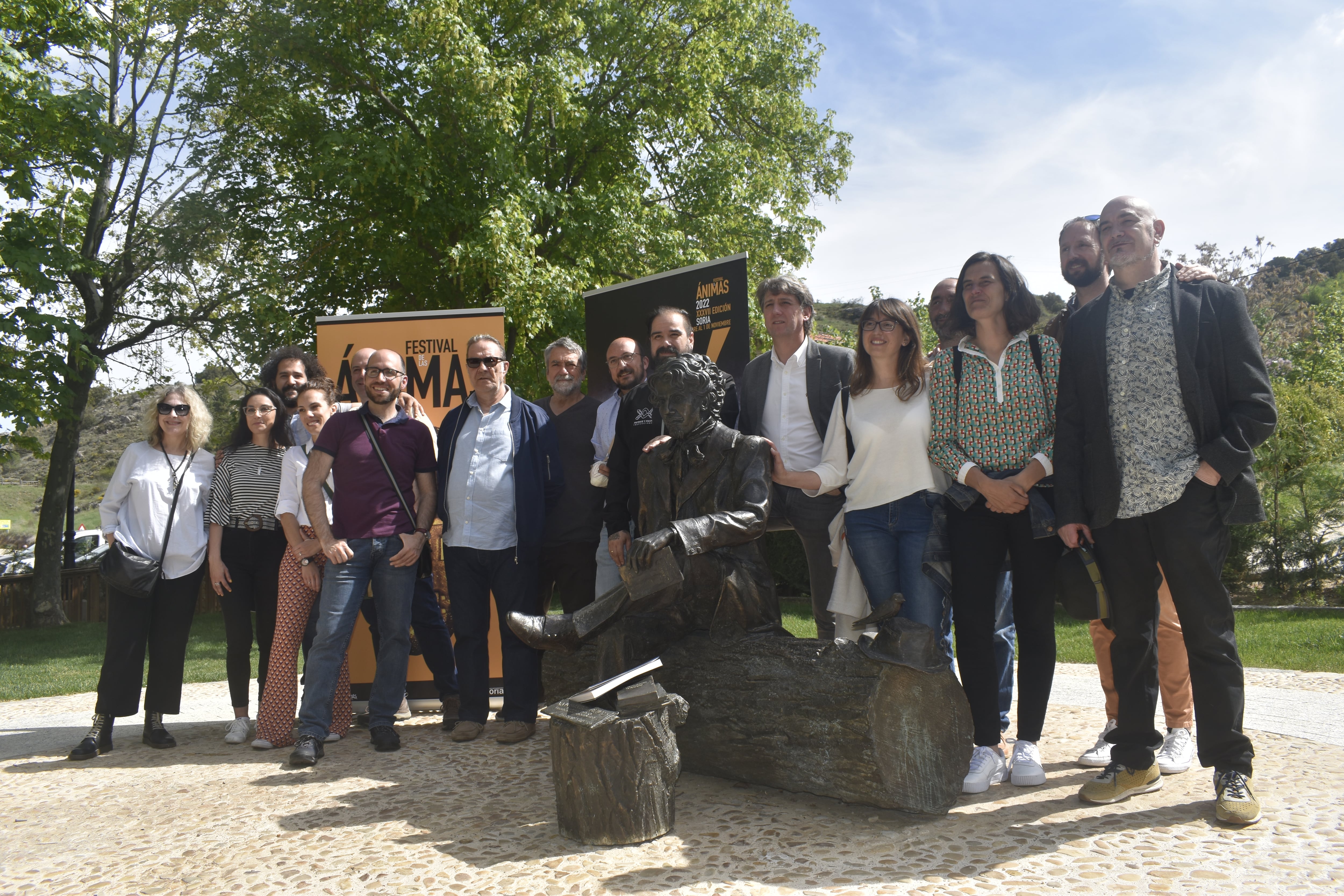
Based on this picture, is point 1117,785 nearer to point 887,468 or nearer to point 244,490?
point 887,468

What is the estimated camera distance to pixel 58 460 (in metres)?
14.9

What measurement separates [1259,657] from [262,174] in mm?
14374

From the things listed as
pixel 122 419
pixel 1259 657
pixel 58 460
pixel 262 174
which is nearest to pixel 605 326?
pixel 1259 657

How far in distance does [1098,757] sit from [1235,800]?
3.47ft

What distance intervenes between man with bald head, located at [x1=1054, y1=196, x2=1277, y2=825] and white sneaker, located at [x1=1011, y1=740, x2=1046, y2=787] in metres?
0.28

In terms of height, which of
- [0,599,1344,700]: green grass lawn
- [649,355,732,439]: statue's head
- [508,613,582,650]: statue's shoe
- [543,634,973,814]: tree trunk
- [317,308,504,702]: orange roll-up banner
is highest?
[317,308,504,702]: orange roll-up banner

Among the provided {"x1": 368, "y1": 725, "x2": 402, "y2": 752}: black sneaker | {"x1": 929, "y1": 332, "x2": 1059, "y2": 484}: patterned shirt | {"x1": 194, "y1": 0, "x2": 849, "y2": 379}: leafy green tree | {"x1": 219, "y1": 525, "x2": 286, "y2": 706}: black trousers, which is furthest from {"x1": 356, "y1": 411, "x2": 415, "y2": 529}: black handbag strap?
{"x1": 194, "y1": 0, "x2": 849, "y2": 379}: leafy green tree

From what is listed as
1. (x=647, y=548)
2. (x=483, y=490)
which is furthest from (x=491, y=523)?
(x=647, y=548)

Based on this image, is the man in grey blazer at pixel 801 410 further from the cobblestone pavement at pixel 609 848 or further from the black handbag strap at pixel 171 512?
the black handbag strap at pixel 171 512

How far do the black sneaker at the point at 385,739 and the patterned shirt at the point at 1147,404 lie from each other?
3880mm

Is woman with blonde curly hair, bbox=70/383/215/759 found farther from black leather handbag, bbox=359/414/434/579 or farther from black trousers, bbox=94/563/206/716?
black leather handbag, bbox=359/414/434/579

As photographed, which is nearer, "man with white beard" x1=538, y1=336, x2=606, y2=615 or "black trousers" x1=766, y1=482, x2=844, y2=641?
"black trousers" x1=766, y1=482, x2=844, y2=641

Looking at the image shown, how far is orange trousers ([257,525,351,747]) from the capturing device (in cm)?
509

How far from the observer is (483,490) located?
5.01 m
